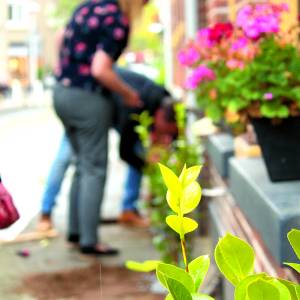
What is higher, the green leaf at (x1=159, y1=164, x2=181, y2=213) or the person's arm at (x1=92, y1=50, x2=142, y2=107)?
the green leaf at (x1=159, y1=164, x2=181, y2=213)

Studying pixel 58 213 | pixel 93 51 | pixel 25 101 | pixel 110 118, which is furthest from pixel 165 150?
pixel 25 101

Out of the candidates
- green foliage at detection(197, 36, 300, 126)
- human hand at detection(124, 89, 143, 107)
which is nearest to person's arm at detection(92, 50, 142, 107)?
human hand at detection(124, 89, 143, 107)

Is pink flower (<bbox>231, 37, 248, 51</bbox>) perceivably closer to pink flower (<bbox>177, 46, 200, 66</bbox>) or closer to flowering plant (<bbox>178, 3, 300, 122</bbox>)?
flowering plant (<bbox>178, 3, 300, 122</bbox>)

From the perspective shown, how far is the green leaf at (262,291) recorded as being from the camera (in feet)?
3.15

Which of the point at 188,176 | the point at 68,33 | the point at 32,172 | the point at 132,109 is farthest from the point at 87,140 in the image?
the point at 32,172

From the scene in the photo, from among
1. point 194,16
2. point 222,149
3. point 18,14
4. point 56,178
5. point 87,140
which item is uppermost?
point 194,16

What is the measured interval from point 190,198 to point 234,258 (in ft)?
0.32

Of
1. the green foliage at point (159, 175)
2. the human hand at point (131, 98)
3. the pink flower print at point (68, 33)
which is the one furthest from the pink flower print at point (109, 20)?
the green foliage at point (159, 175)

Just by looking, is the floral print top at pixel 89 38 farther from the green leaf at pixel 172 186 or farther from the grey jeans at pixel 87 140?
the green leaf at pixel 172 186

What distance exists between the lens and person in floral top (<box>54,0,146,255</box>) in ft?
16.9

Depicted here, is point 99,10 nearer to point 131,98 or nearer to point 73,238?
point 131,98

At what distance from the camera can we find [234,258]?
1.08 metres

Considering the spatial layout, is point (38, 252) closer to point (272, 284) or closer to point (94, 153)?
point (94, 153)

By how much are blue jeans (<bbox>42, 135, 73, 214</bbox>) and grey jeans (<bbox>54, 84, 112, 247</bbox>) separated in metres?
0.88
